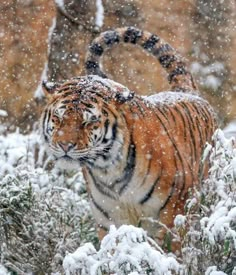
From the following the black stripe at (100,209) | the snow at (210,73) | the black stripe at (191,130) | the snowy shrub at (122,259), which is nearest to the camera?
the snowy shrub at (122,259)

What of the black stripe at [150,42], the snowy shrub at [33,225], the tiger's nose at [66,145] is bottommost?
the snowy shrub at [33,225]

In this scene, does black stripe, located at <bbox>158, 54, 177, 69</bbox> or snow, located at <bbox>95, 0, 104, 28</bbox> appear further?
snow, located at <bbox>95, 0, 104, 28</bbox>

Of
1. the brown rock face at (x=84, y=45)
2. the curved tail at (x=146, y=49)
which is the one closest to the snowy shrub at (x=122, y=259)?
the curved tail at (x=146, y=49)

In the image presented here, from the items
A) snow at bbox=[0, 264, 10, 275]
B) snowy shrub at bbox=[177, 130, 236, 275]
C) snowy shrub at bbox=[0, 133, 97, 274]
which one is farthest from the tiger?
snow at bbox=[0, 264, 10, 275]

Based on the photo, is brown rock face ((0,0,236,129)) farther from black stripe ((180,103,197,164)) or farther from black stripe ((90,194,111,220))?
black stripe ((90,194,111,220))

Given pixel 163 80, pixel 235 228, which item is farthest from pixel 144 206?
pixel 163 80

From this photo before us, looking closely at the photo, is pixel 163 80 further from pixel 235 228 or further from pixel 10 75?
pixel 235 228

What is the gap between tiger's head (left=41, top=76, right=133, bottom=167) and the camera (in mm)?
4469

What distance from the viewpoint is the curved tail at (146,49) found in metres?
5.75

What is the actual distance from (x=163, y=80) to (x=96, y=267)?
600 cm

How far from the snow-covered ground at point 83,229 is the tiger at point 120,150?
0.18 m

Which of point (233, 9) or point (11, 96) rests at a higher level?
point (233, 9)

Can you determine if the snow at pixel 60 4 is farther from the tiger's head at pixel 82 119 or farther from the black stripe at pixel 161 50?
the tiger's head at pixel 82 119

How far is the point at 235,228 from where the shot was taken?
3645 mm
